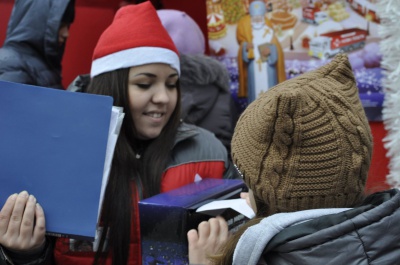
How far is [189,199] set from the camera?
1.17 meters

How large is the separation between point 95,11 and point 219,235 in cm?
240

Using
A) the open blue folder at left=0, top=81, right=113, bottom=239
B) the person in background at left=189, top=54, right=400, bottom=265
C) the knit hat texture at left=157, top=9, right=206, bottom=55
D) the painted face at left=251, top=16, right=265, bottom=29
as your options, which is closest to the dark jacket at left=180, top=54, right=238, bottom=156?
the knit hat texture at left=157, top=9, right=206, bottom=55

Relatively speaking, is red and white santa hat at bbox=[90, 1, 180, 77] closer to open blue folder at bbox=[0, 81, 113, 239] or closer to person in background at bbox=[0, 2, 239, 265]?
person in background at bbox=[0, 2, 239, 265]

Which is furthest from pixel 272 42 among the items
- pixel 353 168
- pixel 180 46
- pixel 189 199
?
pixel 353 168

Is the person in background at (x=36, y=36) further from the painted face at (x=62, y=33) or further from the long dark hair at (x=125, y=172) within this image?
the long dark hair at (x=125, y=172)

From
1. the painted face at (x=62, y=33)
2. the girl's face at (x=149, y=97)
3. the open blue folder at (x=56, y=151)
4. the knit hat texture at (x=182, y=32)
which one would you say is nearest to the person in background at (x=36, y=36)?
the painted face at (x=62, y=33)

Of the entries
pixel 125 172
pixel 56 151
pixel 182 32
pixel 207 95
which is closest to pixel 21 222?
pixel 56 151

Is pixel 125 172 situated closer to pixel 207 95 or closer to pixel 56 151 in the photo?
pixel 56 151

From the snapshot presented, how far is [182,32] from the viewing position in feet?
8.59

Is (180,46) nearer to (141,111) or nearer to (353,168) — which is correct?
(141,111)

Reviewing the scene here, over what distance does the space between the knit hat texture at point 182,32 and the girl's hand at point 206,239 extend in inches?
62.5

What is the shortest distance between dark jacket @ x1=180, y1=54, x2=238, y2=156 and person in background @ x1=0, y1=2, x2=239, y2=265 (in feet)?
2.08

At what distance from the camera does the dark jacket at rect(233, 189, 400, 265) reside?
82cm

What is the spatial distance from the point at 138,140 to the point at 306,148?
2.67 feet
